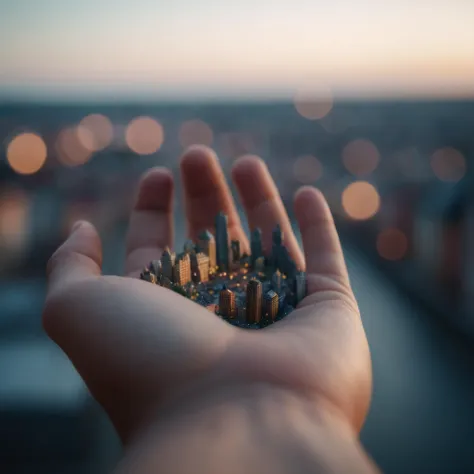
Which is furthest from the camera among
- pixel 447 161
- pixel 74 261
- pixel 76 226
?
pixel 447 161

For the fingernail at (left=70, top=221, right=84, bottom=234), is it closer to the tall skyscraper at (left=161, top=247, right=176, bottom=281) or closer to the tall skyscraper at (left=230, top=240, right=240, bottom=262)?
the tall skyscraper at (left=161, top=247, right=176, bottom=281)

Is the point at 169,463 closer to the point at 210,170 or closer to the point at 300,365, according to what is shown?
the point at 300,365

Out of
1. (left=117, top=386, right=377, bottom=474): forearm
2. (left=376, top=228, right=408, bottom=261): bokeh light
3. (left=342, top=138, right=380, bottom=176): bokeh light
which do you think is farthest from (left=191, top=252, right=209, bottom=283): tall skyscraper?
(left=342, top=138, right=380, bottom=176): bokeh light

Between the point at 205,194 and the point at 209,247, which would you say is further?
the point at 205,194

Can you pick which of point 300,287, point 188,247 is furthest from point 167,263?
point 300,287

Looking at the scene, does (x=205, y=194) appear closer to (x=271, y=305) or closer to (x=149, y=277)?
(x=149, y=277)

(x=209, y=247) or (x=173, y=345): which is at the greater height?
(x=209, y=247)

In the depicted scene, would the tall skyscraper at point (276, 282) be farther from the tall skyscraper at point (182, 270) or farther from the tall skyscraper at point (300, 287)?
the tall skyscraper at point (182, 270)
